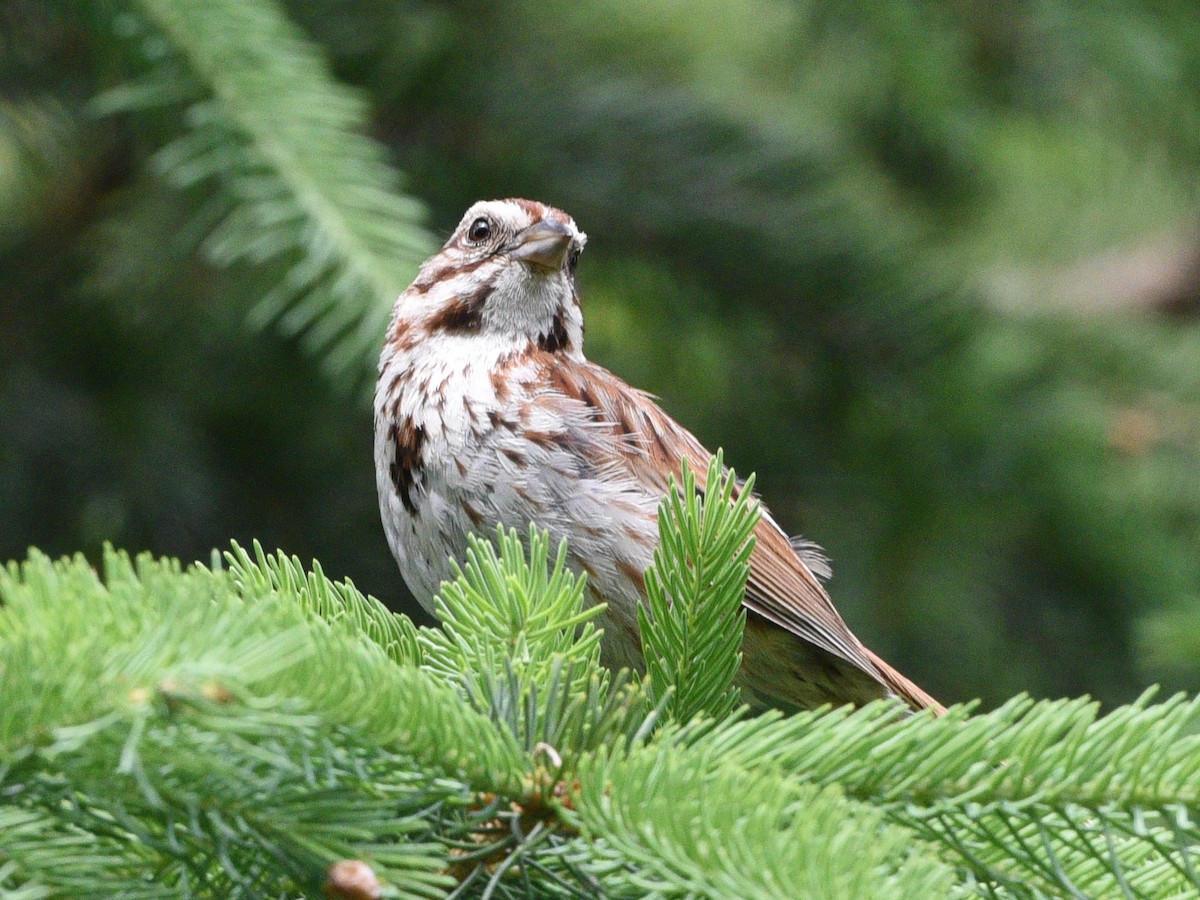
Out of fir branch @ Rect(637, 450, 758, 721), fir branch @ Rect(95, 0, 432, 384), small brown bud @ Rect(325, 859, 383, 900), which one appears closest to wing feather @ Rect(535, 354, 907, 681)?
Result: fir branch @ Rect(95, 0, 432, 384)

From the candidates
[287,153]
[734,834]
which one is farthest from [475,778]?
[287,153]

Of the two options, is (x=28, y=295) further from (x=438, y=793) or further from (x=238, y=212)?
(x=438, y=793)

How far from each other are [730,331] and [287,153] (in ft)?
6.25

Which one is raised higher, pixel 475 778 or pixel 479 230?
pixel 479 230

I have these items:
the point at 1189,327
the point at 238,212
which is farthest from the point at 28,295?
the point at 1189,327

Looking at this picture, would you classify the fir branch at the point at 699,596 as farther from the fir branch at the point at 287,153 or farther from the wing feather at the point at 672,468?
the fir branch at the point at 287,153

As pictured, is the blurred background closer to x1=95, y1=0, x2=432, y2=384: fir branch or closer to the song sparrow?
the song sparrow

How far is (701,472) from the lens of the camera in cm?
370

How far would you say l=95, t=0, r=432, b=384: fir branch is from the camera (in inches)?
124

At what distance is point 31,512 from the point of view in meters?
4.33

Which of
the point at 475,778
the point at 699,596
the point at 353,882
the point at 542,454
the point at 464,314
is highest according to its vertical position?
the point at 464,314

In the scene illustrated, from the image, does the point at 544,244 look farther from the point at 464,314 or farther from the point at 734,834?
the point at 734,834

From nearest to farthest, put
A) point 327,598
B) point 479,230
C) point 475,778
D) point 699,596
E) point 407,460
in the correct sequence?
1. point 475,778
2. point 699,596
3. point 327,598
4. point 407,460
5. point 479,230

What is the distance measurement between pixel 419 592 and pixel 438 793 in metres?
1.68
